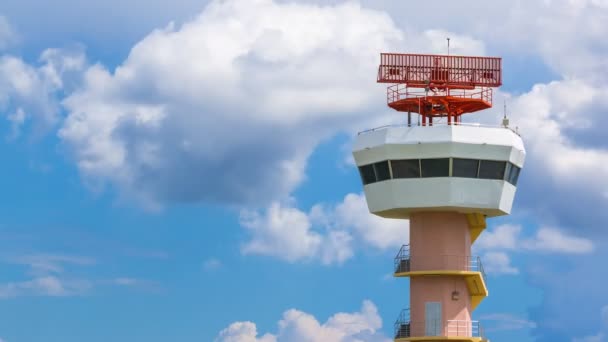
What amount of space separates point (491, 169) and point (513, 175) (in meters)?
2.76

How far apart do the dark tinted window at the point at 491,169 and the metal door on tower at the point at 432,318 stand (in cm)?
980

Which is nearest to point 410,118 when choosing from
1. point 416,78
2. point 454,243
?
point 416,78

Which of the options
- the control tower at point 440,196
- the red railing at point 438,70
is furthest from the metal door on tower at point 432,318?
the red railing at point 438,70

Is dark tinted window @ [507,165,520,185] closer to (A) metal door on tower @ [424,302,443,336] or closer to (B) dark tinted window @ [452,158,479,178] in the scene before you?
(B) dark tinted window @ [452,158,479,178]

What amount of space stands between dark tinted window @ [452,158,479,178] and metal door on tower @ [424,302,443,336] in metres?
9.43

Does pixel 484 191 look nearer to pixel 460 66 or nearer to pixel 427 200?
pixel 427 200

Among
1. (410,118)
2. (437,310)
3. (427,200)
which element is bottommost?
(437,310)

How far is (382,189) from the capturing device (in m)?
109

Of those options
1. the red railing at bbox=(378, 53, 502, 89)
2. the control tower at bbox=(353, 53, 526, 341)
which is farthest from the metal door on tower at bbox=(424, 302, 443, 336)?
the red railing at bbox=(378, 53, 502, 89)

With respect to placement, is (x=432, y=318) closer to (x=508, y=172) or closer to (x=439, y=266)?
(x=439, y=266)

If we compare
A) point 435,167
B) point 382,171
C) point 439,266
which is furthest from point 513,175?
point 382,171

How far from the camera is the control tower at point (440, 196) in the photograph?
107m

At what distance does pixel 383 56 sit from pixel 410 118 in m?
5.18

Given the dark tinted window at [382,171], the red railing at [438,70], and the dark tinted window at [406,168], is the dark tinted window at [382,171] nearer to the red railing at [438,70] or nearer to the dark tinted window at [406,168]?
the dark tinted window at [406,168]
